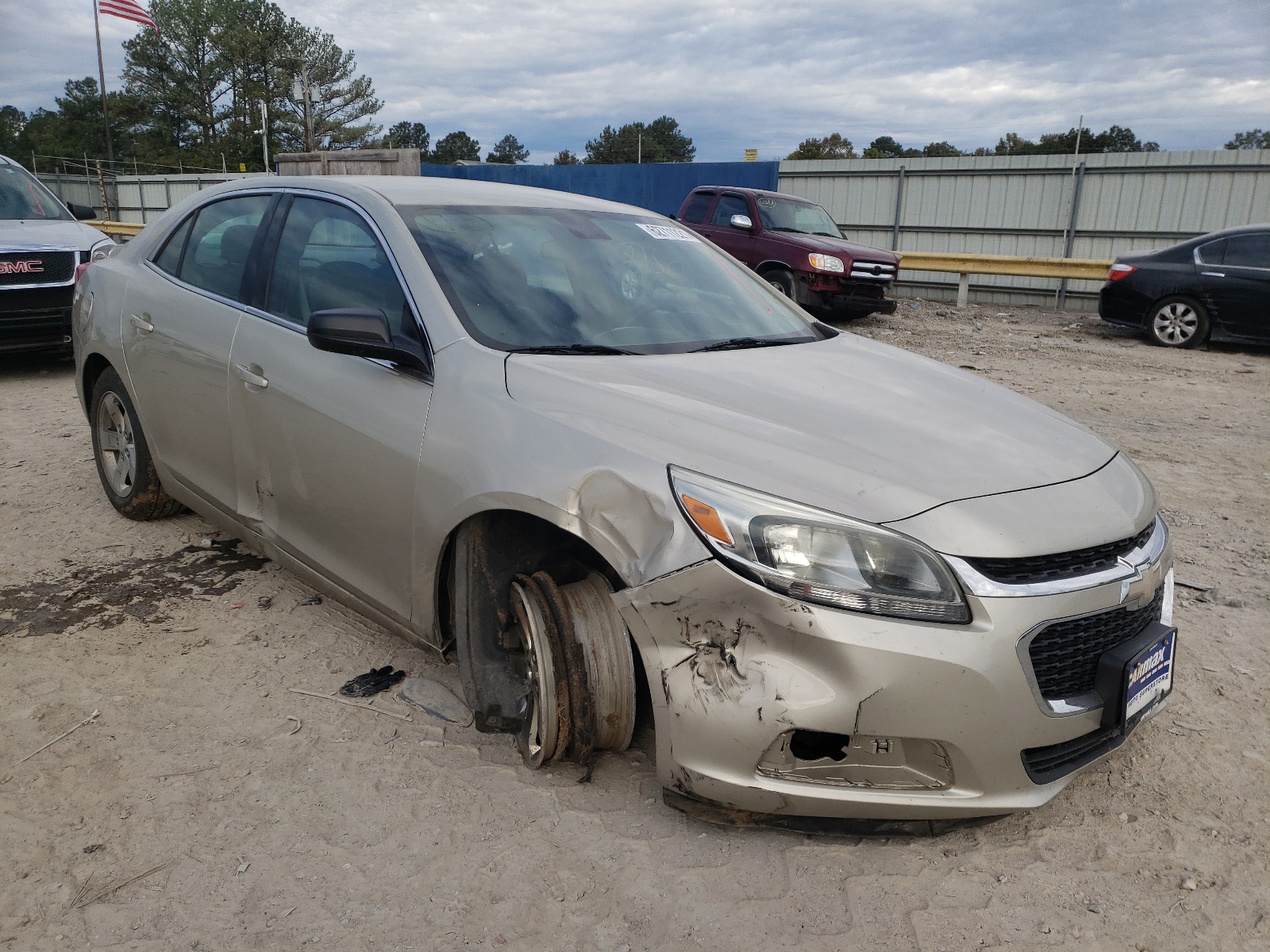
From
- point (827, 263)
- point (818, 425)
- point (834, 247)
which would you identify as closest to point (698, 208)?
point (834, 247)

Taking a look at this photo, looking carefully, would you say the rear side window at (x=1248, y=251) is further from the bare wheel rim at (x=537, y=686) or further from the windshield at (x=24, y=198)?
the windshield at (x=24, y=198)

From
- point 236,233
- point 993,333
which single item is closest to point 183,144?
point 993,333

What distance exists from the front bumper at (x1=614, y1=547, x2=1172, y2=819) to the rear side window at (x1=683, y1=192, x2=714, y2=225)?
11468 millimetres

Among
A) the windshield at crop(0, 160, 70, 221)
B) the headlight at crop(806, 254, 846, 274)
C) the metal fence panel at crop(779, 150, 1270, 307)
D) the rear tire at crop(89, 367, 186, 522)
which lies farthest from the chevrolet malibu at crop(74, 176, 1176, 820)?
the metal fence panel at crop(779, 150, 1270, 307)

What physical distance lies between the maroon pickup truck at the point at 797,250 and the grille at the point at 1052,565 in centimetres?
982

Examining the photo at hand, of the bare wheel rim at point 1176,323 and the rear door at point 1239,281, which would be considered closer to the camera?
the rear door at point 1239,281

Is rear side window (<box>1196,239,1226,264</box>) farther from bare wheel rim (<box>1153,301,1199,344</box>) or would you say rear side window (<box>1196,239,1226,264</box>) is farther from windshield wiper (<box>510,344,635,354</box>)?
windshield wiper (<box>510,344,635,354</box>)

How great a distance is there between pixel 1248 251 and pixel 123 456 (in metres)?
11.7

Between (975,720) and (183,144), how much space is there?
83702 millimetres

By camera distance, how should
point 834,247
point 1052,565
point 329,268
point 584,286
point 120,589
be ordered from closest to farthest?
point 1052,565, point 584,286, point 329,268, point 120,589, point 834,247

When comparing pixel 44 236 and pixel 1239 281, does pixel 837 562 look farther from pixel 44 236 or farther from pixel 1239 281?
pixel 1239 281

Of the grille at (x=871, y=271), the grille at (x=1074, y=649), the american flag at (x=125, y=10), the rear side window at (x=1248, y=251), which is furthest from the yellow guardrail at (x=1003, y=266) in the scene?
the american flag at (x=125, y=10)

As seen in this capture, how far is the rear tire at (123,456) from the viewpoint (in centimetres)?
414

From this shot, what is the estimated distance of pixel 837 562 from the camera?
78.1 inches
